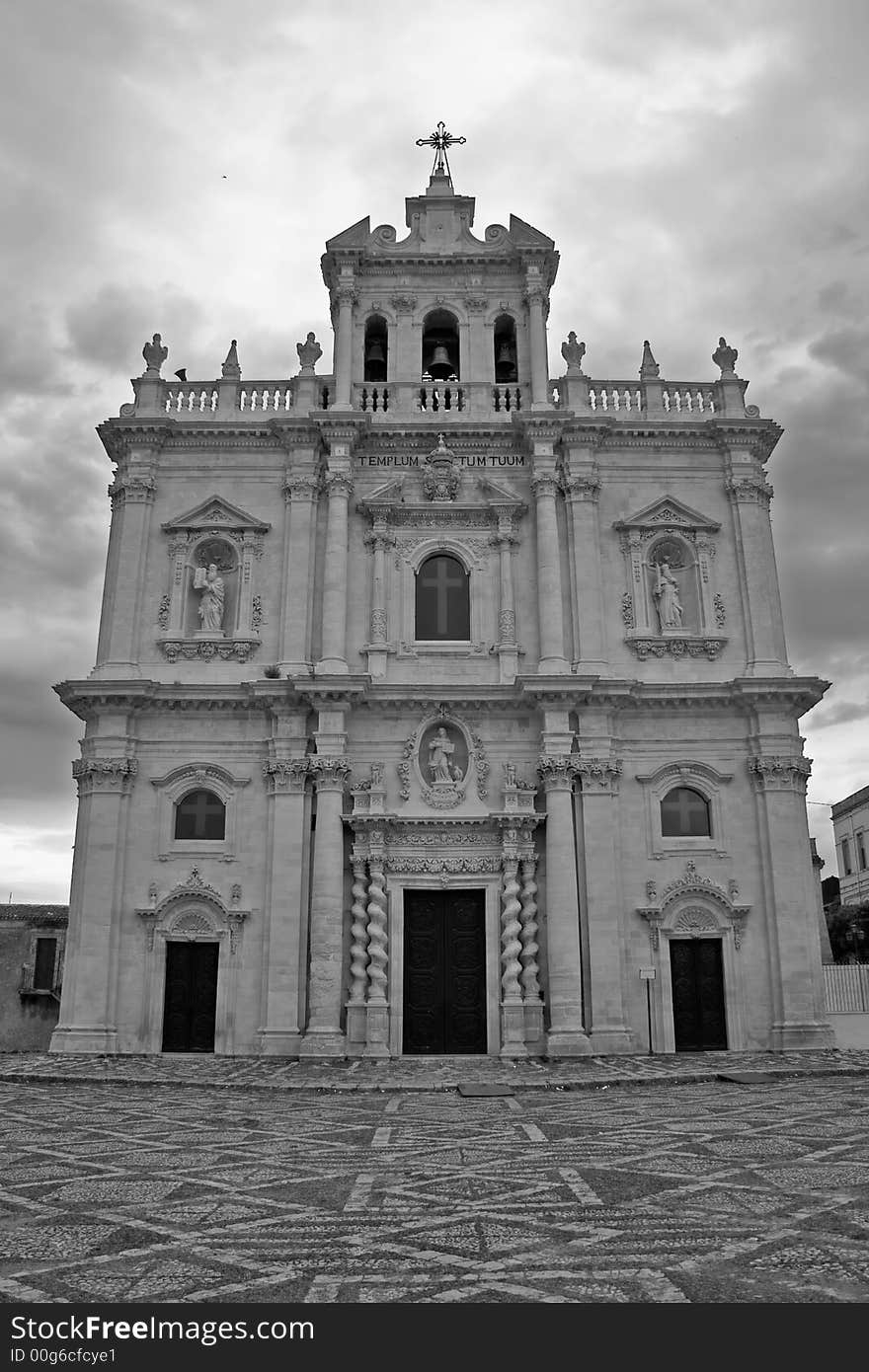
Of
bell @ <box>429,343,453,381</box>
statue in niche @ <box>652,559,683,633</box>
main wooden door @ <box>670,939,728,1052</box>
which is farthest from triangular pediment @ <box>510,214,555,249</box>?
main wooden door @ <box>670,939,728,1052</box>

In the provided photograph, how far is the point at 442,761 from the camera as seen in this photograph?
23.4 m

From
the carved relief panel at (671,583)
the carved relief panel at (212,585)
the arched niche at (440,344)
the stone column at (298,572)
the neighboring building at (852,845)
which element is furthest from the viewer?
the neighboring building at (852,845)

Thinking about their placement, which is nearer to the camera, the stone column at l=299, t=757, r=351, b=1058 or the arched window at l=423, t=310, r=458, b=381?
the stone column at l=299, t=757, r=351, b=1058

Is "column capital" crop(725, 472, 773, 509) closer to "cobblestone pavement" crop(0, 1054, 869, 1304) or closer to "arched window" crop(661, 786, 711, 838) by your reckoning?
"arched window" crop(661, 786, 711, 838)

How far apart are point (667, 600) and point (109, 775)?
13.2m

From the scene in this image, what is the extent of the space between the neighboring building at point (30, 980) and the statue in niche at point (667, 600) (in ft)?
55.6

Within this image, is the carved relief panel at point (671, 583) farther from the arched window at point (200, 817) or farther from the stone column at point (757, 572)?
the arched window at point (200, 817)

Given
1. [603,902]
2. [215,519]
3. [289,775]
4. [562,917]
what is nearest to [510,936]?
[562,917]

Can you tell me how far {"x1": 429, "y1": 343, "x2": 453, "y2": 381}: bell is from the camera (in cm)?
2723

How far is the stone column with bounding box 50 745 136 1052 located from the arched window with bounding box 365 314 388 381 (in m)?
11.8

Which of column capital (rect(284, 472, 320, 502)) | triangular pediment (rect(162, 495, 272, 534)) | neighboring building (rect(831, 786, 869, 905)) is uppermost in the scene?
column capital (rect(284, 472, 320, 502))

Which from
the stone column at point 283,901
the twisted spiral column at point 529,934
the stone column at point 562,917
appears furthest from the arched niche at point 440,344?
the twisted spiral column at point 529,934

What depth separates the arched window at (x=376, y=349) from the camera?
27562 mm

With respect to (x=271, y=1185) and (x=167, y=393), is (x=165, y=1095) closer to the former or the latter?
(x=271, y=1185)
